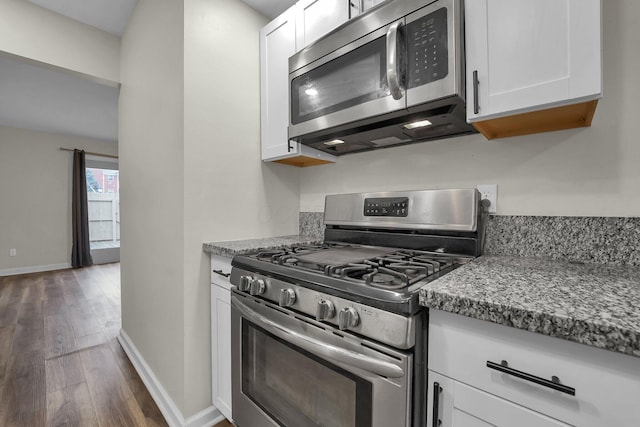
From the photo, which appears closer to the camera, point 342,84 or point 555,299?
point 555,299

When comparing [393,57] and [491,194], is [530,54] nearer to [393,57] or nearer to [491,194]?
[393,57]

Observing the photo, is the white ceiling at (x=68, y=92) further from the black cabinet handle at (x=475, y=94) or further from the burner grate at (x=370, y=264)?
the burner grate at (x=370, y=264)

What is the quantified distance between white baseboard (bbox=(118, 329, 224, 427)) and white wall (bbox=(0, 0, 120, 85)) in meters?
2.15

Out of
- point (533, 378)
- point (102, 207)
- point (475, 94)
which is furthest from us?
point (102, 207)

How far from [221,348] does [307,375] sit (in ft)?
2.22

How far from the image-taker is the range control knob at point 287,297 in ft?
3.09

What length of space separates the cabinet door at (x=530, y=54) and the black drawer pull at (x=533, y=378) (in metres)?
0.74

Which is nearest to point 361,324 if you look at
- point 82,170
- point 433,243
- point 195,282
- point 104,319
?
point 433,243

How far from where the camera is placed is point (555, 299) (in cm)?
59

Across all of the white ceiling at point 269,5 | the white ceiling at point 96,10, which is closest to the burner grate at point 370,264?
the white ceiling at point 269,5

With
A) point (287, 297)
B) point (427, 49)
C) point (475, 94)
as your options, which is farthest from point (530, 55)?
point (287, 297)

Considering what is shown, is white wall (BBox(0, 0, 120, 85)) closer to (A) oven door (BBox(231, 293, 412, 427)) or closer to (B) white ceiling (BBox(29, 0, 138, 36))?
(B) white ceiling (BBox(29, 0, 138, 36))

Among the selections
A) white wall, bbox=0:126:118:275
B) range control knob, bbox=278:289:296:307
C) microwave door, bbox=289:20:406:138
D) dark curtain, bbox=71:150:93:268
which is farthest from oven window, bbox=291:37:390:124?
white wall, bbox=0:126:118:275

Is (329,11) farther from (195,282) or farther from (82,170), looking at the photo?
(82,170)
